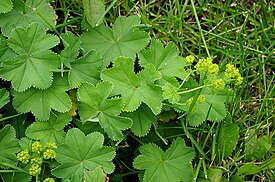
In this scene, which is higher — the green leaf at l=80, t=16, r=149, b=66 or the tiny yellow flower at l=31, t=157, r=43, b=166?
the green leaf at l=80, t=16, r=149, b=66

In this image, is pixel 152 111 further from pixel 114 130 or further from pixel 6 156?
pixel 6 156

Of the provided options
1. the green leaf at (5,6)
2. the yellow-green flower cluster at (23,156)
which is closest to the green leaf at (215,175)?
the yellow-green flower cluster at (23,156)

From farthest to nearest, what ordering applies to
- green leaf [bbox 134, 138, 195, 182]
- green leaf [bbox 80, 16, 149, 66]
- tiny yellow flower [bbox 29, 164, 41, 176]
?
green leaf [bbox 80, 16, 149, 66] → green leaf [bbox 134, 138, 195, 182] → tiny yellow flower [bbox 29, 164, 41, 176]

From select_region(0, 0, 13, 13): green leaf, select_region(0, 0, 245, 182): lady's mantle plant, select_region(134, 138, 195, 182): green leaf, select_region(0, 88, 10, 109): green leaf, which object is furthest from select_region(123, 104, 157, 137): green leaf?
select_region(0, 0, 13, 13): green leaf

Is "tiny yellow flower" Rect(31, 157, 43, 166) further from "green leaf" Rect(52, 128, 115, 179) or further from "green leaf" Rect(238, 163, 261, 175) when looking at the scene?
"green leaf" Rect(238, 163, 261, 175)

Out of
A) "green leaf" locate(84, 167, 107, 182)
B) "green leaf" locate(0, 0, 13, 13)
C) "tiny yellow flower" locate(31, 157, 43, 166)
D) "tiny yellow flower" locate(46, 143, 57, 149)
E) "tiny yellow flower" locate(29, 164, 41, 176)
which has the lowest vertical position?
"green leaf" locate(84, 167, 107, 182)

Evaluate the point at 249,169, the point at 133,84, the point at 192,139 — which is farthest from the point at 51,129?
the point at 249,169

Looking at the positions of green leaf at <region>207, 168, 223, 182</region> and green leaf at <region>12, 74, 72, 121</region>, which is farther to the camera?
green leaf at <region>207, 168, 223, 182</region>
